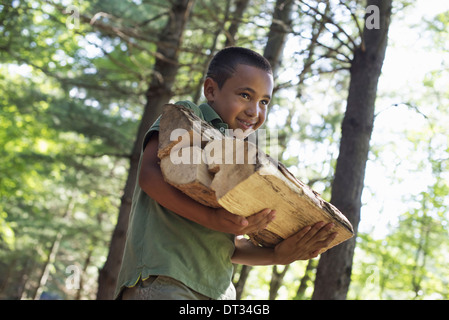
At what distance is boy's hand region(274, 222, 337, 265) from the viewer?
6.10 ft

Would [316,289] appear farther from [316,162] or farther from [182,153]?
[316,162]

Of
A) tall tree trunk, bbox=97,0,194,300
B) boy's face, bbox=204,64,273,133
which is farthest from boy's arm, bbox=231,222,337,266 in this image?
tall tree trunk, bbox=97,0,194,300

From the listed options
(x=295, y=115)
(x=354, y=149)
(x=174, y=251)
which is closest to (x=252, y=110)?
(x=174, y=251)

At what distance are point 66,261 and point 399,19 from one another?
713 inches

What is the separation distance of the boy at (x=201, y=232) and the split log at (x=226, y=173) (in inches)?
2.6

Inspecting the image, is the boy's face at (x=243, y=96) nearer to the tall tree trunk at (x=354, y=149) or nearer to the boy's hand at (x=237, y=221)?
the boy's hand at (x=237, y=221)

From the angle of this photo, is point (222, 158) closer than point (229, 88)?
Yes

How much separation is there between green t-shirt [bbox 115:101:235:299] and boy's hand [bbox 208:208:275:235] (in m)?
0.18

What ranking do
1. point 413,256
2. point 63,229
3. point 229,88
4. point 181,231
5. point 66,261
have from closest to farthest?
1. point 181,231
2. point 229,88
3. point 413,256
4. point 63,229
5. point 66,261

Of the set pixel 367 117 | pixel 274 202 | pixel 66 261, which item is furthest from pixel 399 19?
pixel 66 261

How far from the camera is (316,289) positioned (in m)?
3.31

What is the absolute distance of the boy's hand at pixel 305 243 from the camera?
1.86 metres
